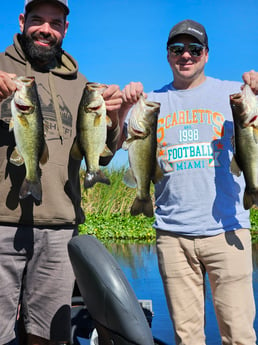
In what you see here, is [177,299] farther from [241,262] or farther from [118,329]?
[118,329]

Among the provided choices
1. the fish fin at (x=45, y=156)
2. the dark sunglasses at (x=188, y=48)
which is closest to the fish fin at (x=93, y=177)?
the fish fin at (x=45, y=156)

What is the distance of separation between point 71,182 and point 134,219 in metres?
13.1

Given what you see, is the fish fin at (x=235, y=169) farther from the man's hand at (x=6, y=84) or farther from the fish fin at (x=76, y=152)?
the man's hand at (x=6, y=84)

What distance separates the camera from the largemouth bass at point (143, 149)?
380 cm

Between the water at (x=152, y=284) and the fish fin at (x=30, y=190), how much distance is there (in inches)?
102

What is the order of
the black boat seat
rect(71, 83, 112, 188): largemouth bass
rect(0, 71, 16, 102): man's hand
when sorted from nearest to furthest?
the black boat seat < rect(0, 71, 16, 102): man's hand < rect(71, 83, 112, 188): largemouth bass

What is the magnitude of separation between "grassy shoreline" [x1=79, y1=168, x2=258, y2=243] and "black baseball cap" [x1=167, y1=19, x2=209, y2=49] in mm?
10880

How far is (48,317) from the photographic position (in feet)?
12.1

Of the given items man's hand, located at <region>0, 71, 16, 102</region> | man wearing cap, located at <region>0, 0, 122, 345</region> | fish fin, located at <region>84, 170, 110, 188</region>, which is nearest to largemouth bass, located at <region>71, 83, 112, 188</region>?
fish fin, located at <region>84, 170, 110, 188</region>

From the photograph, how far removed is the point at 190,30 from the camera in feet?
13.3

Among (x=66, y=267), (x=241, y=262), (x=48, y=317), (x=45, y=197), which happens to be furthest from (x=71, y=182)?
(x=241, y=262)

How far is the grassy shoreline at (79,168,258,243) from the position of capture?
1523 centimetres

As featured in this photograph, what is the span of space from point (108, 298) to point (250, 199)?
5.44 ft

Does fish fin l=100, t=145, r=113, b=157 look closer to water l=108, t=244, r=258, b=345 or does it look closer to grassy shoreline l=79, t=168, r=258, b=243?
water l=108, t=244, r=258, b=345
